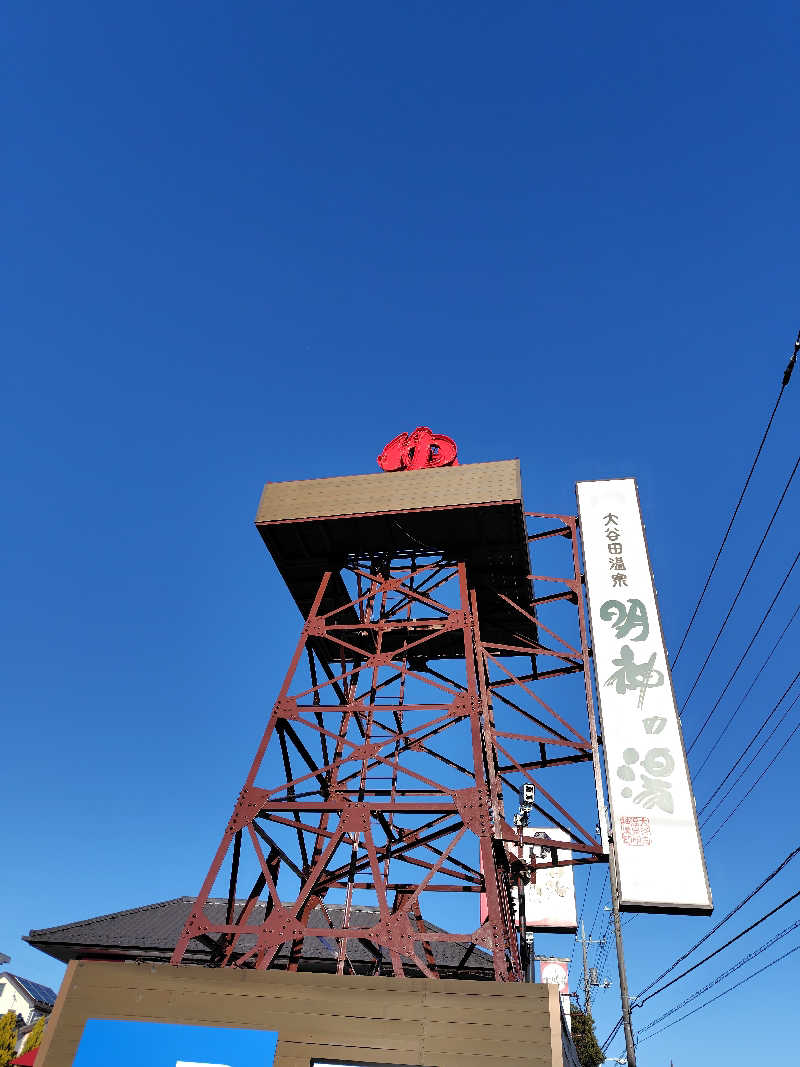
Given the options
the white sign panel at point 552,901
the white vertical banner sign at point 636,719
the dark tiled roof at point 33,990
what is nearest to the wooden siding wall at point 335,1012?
the white vertical banner sign at point 636,719

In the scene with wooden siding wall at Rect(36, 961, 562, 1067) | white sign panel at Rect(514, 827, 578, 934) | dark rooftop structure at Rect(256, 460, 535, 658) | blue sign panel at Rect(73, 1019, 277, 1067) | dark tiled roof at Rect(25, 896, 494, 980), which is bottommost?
blue sign panel at Rect(73, 1019, 277, 1067)

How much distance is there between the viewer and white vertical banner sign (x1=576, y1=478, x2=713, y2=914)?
41.7 feet

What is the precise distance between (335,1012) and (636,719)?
26.8 ft

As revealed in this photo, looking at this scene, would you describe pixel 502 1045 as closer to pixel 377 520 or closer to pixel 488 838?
pixel 488 838

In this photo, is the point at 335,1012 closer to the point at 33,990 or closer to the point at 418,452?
the point at 418,452

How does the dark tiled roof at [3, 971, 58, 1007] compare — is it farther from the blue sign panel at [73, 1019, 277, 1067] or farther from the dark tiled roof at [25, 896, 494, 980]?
the blue sign panel at [73, 1019, 277, 1067]

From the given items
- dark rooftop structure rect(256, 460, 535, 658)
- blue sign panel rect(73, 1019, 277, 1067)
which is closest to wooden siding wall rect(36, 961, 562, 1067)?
blue sign panel rect(73, 1019, 277, 1067)

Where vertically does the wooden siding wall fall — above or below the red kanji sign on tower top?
below

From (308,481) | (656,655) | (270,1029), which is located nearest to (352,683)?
(308,481)

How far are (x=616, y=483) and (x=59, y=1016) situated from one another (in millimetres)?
15937

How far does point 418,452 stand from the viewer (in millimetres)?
17672

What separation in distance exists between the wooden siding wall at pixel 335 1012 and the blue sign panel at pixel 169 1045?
10 centimetres

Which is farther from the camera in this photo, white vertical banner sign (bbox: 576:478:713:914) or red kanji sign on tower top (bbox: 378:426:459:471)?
red kanji sign on tower top (bbox: 378:426:459:471)

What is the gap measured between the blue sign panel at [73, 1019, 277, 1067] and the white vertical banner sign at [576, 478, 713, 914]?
663 centimetres
